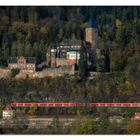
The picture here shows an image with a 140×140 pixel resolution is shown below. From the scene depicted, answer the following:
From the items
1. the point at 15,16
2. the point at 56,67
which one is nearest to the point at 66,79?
the point at 56,67

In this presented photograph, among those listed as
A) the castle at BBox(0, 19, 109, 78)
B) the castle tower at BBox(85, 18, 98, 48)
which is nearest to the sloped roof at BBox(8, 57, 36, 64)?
the castle at BBox(0, 19, 109, 78)

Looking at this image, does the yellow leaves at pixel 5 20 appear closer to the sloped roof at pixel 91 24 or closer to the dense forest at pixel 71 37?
the dense forest at pixel 71 37

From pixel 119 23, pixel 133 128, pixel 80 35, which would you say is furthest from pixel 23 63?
pixel 133 128

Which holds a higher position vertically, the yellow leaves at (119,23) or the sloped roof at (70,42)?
the yellow leaves at (119,23)

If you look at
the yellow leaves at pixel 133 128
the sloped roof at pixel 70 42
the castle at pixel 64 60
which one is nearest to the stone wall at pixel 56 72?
the castle at pixel 64 60

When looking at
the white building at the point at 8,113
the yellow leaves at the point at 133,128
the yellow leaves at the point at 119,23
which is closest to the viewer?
the yellow leaves at the point at 133,128

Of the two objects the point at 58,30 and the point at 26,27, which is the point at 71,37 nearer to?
the point at 58,30

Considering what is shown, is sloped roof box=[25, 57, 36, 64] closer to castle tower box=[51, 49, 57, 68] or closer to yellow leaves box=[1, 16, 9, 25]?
castle tower box=[51, 49, 57, 68]
